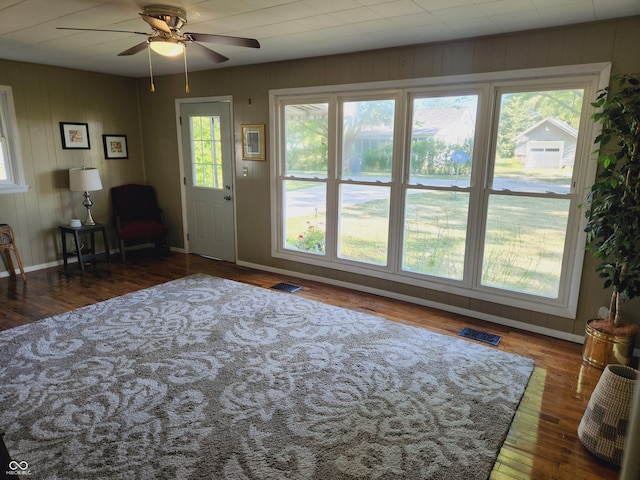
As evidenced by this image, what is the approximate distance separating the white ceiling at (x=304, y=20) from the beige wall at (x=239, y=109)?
156 mm

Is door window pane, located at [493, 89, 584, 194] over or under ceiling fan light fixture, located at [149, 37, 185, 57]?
under

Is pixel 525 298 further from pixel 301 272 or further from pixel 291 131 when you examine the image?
pixel 291 131

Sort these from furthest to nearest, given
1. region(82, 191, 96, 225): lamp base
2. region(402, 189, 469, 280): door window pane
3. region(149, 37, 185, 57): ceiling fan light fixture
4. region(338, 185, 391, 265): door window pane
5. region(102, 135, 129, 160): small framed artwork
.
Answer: region(102, 135, 129, 160): small framed artwork → region(82, 191, 96, 225): lamp base → region(338, 185, 391, 265): door window pane → region(402, 189, 469, 280): door window pane → region(149, 37, 185, 57): ceiling fan light fixture

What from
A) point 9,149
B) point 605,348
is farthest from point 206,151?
point 605,348

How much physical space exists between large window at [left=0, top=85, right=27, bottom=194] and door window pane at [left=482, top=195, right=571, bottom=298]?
5230 mm

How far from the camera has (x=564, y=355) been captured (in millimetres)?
3096

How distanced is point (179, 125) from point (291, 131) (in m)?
1.87

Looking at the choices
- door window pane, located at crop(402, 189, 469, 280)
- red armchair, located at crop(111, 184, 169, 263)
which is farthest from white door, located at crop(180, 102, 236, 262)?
door window pane, located at crop(402, 189, 469, 280)

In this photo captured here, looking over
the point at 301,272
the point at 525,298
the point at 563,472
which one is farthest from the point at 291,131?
the point at 563,472

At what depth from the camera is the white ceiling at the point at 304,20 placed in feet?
8.72

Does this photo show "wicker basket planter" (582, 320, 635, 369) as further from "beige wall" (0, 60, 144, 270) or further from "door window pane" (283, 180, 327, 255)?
"beige wall" (0, 60, 144, 270)

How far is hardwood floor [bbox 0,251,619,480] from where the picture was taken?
2035mm

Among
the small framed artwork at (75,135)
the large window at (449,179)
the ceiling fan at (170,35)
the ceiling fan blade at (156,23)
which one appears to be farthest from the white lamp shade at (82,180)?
the ceiling fan blade at (156,23)

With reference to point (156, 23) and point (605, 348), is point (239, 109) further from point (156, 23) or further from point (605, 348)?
point (605, 348)
